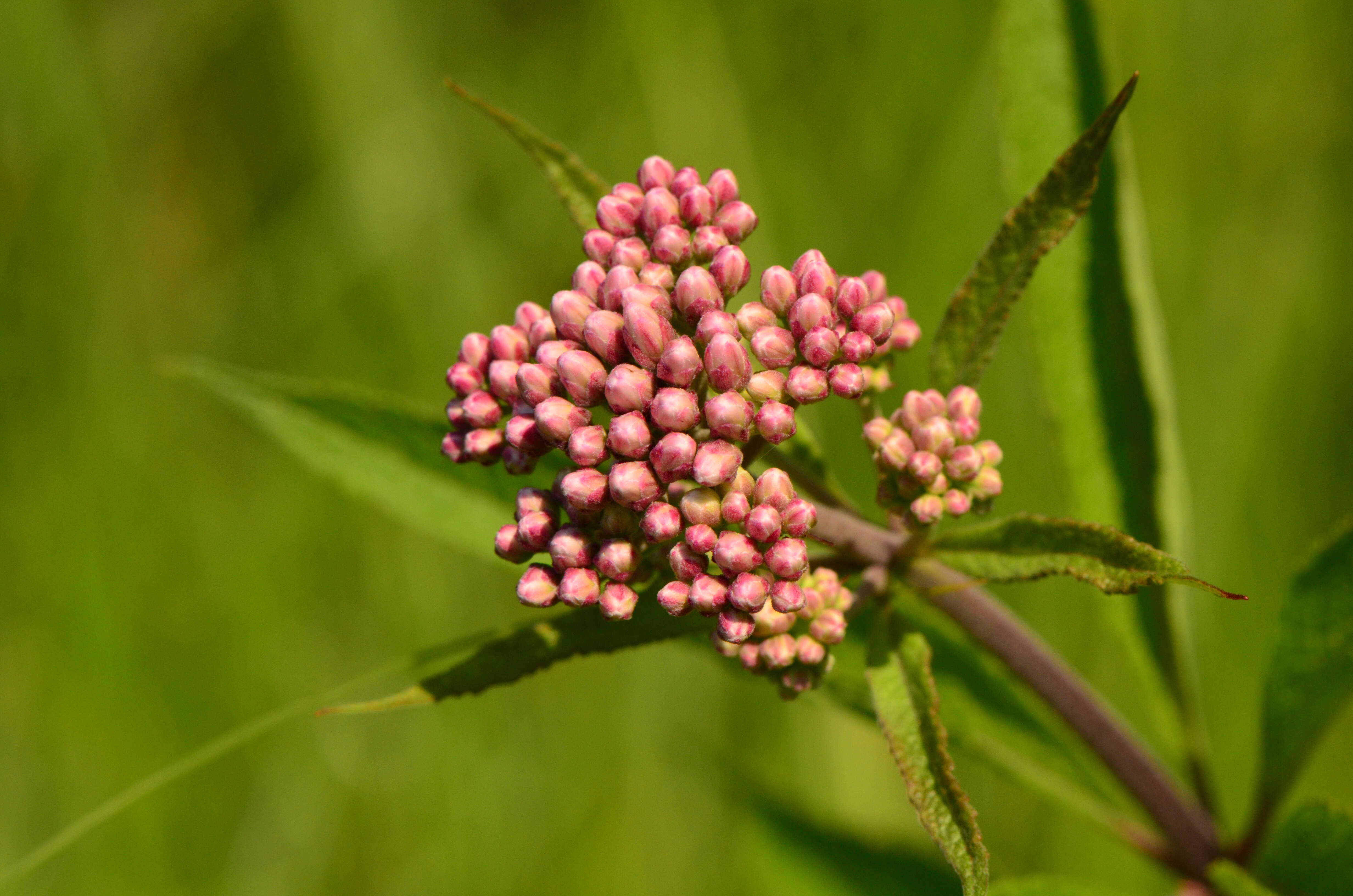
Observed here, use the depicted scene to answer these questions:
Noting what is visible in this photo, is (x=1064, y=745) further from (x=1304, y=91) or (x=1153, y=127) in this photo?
(x=1304, y=91)

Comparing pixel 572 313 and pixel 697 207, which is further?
pixel 697 207

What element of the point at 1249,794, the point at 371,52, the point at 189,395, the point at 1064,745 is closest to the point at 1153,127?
the point at 1249,794

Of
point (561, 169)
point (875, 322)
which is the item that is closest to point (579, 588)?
point (875, 322)

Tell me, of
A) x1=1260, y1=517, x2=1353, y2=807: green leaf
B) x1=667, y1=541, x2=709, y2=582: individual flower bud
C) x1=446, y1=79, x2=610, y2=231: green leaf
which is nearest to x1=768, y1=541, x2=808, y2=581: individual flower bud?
x1=667, y1=541, x2=709, y2=582: individual flower bud

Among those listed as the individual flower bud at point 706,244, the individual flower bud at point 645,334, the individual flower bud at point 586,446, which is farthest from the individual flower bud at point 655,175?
the individual flower bud at point 586,446

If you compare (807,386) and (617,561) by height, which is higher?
(807,386)

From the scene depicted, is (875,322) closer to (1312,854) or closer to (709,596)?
(709,596)

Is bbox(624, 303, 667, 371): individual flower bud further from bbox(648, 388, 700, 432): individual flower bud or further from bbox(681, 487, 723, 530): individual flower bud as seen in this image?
bbox(681, 487, 723, 530): individual flower bud

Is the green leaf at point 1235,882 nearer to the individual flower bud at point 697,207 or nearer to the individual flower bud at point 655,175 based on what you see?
the individual flower bud at point 697,207
